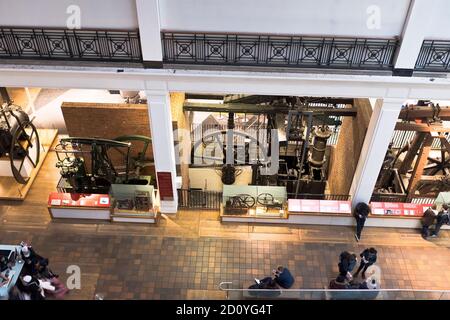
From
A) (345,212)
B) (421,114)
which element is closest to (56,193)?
(345,212)

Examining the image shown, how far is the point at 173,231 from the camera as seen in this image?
14.3m

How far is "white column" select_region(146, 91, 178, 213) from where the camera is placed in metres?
12.2

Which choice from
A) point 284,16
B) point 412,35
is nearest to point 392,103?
point 412,35

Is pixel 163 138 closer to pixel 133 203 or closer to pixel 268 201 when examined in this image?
pixel 133 203

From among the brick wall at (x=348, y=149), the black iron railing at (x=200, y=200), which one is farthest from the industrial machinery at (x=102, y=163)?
the brick wall at (x=348, y=149)

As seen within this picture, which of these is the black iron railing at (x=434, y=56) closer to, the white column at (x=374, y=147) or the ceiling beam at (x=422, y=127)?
the white column at (x=374, y=147)

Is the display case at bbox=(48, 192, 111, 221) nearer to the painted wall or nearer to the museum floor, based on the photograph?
the museum floor

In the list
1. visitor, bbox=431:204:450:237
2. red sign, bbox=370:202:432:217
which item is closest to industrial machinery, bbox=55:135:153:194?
red sign, bbox=370:202:432:217

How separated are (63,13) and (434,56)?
828 cm

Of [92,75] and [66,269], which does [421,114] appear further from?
[66,269]

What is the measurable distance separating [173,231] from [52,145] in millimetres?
5870

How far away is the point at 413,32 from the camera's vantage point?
34.8 feet

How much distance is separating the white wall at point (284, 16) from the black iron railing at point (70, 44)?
103 centimetres

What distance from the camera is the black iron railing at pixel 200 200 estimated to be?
1502cm
